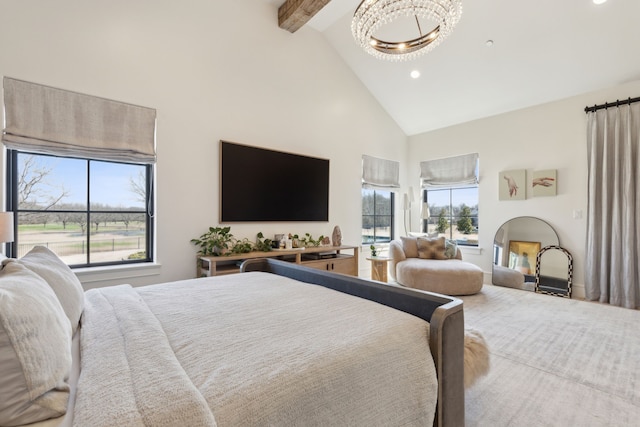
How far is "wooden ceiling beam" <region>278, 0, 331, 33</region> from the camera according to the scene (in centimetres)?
339

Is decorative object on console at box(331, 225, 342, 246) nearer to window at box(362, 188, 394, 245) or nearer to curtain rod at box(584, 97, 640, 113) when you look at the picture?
window at box(362, 188, 394, 245)

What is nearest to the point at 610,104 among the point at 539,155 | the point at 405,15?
the point at 539,155

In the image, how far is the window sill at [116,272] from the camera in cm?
260

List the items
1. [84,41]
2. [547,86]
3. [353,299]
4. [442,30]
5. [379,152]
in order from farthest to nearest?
[379,152] < [547,86] < [84,41] < [442,30] < [353,299]

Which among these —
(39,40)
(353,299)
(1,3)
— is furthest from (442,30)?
(1,3)

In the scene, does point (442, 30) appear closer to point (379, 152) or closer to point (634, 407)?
point (634, 407)

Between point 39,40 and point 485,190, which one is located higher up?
point 39,40

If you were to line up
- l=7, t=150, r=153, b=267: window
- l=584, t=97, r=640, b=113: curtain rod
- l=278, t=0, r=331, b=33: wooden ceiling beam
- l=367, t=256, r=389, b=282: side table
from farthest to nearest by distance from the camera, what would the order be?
l=367, t=256, r=389, b=282: side table, l=584, t=97, r=640, b=113: curtain rod, l=278, t=0, r=331, b=33: wooden ceiling beam, l=7, t=150, r=153, b=267: window

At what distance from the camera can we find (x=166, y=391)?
0.69m

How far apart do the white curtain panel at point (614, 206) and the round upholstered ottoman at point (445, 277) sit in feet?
4.58

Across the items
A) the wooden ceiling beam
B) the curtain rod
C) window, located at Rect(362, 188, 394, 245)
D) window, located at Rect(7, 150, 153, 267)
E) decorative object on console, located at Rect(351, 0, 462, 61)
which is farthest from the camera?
window, located at Rect(362, 188, 394, 245)

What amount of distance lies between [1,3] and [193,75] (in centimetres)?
143

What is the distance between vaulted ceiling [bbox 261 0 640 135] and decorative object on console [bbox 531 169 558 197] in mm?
1028

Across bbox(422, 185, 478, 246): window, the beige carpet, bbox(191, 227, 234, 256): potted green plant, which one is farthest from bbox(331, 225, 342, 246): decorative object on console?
bbox(422, 185, 478, 246): window
